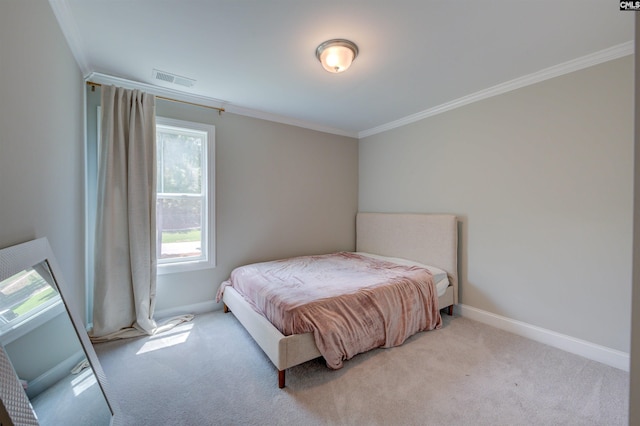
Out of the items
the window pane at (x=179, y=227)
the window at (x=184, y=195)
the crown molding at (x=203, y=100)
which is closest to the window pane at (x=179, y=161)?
the window at (x=184, y=195)

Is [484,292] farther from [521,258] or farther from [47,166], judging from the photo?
[47,166]

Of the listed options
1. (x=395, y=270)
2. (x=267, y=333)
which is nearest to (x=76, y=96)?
(x=267, y=333)

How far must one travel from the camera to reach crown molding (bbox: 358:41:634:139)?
2.06 metres

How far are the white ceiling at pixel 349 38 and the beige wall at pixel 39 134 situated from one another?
1.19 feet

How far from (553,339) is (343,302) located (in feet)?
6.59

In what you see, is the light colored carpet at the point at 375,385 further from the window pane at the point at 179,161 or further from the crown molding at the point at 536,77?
the crown molding at the point at 536,77

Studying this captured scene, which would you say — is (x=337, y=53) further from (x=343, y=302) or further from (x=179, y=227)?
(x=179, y=227)

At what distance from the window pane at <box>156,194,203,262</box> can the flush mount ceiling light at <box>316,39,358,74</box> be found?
2142mm

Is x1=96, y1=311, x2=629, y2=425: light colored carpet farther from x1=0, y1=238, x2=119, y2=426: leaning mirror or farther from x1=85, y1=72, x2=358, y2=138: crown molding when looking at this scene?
x1=85, y1=72, x2=358, y2=138: crown molding

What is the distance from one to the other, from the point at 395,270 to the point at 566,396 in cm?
156

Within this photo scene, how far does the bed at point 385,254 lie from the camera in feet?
6.28

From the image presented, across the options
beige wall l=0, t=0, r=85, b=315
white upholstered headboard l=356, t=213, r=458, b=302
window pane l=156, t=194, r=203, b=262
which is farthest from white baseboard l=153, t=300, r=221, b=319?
white upholstered headboard l=356, t=213, r=458, b=302

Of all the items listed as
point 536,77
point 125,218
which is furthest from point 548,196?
point 125,218

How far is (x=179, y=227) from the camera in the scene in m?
3.10
